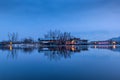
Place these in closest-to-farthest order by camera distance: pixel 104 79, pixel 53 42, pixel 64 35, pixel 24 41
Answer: pixel 104 79
pixel 53 42
pixel 64 35
pixel 24 41

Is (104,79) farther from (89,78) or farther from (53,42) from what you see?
(53,42)

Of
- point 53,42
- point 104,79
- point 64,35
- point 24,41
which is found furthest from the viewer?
point 24,41

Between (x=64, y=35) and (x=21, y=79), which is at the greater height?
(x=64, y=35)

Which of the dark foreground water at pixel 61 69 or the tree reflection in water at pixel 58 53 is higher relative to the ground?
the tree reflection in water at pixel 58 53

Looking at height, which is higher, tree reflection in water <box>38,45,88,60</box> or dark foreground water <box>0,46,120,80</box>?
tree reflection in water <box>38,45,88,60</box>

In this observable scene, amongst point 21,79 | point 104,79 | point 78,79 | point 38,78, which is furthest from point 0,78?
point 104,79

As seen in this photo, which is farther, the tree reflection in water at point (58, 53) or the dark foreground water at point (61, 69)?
the tree reflection in water at point (58, 53)

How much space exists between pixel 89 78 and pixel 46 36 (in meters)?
94.8

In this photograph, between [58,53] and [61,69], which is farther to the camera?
[58,53]

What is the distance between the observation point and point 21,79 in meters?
9.16

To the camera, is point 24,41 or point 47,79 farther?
point 24,41

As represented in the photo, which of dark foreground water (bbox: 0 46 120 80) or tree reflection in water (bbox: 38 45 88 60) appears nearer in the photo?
dark foreground water (bbox: 0 46 120 80)

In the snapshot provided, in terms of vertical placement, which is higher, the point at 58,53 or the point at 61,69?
the point at 58,53

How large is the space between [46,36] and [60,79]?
94920 millimetres
